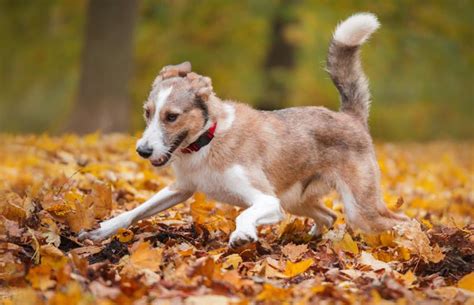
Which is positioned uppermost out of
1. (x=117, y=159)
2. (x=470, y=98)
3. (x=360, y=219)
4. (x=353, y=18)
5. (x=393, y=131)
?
(x=353, y=18)

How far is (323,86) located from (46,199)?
69.5 feet

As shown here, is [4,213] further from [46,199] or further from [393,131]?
[393,131]

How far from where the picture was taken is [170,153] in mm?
5250

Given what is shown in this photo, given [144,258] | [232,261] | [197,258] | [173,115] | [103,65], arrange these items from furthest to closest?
1. [103,65]
2. [173,115]
3. [197,258]
4. [232,261]
5. [144,258]

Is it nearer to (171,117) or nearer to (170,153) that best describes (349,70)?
(171,117)

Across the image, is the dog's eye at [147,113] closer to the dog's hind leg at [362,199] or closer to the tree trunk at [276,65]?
the dog's hind leg at [362,199]

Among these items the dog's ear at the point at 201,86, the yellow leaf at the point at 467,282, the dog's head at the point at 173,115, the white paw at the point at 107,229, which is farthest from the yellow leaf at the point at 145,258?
the yellow leaf at the point at 467,282

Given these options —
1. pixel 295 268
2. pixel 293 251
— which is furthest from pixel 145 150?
pixel 295 268

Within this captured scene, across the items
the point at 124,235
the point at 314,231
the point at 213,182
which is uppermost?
the point at 213,182

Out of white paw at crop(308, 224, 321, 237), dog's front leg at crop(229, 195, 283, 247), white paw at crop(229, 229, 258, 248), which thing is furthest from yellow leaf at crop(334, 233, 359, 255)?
white paw at crop(308, 224, 321, 237)

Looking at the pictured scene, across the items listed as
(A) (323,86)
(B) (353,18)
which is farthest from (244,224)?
(A) (323,86)

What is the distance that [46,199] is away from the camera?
5.21 metres

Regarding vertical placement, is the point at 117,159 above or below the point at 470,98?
above

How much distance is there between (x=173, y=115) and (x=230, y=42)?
17659 millimetres
